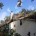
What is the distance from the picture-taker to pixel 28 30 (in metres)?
17.3

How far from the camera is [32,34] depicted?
1731 cm

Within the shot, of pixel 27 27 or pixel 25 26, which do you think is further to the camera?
pixel 25 26

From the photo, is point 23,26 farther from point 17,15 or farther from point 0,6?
point 0,6

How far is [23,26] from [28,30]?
23.7 inches

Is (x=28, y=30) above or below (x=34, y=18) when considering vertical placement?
below

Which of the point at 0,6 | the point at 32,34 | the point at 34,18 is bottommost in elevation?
the point at 32,34

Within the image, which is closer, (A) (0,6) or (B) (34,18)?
(A) (0,6)

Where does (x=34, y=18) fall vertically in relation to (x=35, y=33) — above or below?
above

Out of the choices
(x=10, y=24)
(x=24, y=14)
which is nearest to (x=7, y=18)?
(x=10, y=24)

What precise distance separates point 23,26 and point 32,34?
113cm

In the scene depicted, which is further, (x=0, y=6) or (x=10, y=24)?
(x=10, y=24)

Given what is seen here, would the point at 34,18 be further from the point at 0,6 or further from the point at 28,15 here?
the point at 0,6

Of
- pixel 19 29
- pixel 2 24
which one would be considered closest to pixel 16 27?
pixel 19 29

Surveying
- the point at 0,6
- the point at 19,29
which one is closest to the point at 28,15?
the point at 19,29
